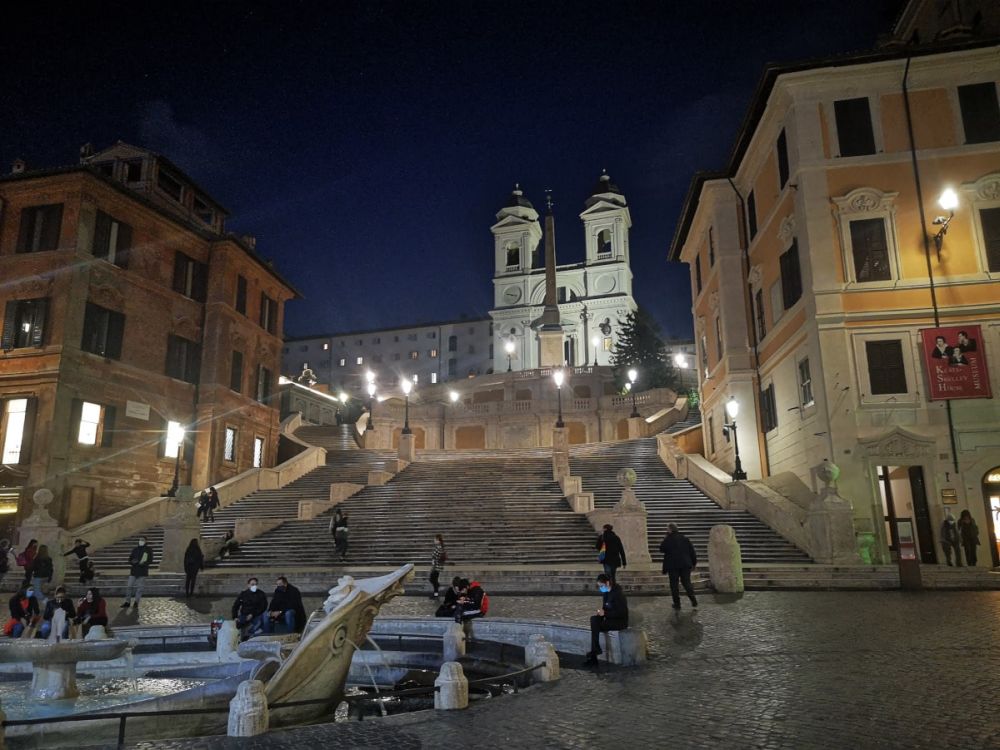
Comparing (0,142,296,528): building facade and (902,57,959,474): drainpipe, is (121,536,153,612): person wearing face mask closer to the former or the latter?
(0,142,296,528): building facade

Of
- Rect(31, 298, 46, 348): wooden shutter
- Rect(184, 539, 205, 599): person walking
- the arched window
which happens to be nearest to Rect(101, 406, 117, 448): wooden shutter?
Rect(31, 298, 46, 348): wooden shutter

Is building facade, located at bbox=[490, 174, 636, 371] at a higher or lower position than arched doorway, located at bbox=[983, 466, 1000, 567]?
higher

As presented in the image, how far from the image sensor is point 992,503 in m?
19.6

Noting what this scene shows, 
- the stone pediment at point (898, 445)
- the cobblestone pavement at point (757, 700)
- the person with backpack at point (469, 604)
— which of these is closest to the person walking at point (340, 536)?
the person with backpack at point (469, 604)

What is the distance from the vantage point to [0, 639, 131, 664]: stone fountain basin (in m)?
7.93

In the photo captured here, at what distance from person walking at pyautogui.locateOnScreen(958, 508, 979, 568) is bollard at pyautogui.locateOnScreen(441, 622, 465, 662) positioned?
14.9m

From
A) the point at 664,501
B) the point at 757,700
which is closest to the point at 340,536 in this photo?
the point at 664,501

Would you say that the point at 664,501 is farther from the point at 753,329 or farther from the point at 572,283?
the point at 572,283

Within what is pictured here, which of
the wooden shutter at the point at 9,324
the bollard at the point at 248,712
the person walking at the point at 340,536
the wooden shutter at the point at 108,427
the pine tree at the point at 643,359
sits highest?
the pine tree at the point at 643,359

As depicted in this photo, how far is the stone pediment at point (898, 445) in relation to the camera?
786 inches

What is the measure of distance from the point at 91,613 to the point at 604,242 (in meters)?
87.0

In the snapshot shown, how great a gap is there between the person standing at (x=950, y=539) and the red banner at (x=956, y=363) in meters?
3.56

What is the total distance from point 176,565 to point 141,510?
700cm

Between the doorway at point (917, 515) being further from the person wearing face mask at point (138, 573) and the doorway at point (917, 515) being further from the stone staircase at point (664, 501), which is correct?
the person wearing face mask at point (138, 573)
